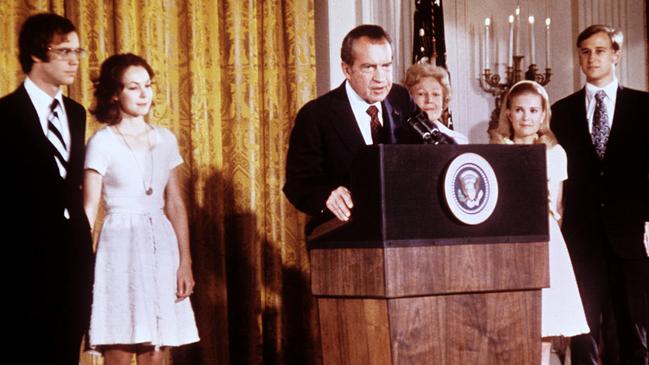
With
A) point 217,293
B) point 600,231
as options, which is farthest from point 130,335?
point 600,231

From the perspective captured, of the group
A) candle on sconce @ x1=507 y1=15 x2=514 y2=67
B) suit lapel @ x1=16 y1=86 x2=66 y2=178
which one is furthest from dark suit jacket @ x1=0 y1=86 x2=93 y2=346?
candle on sconce @ x1=507 y1=15 x2=514 y2=67

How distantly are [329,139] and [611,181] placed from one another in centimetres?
183

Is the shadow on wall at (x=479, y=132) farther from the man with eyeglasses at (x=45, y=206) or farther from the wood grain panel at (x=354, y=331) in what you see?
the wood grain panel at (x=354, y=331)

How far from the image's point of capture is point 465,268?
253 centimetres

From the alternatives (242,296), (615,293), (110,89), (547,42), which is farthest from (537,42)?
(110,89)

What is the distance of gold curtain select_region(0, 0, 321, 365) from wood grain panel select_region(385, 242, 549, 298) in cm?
200

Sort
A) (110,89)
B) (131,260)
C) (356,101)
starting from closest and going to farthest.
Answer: (356,101) < (131,260) < (110,89)

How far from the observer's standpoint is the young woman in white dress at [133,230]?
129 inches

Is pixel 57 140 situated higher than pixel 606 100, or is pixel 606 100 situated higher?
pixel 606 100

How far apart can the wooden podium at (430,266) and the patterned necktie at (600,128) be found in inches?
72.7

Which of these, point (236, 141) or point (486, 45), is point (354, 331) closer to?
point (236, 141)

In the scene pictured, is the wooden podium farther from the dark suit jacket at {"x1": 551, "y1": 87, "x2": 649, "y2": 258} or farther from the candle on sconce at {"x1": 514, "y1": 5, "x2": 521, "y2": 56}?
the candle on sconce at {"x1": 514, "y1": 5, "x2": 521, "y2": 56}

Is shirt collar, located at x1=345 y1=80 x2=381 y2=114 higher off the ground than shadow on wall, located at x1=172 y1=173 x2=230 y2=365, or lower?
higher

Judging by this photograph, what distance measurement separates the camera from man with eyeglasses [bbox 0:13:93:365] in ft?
10.2
